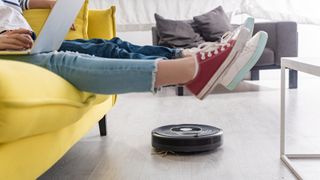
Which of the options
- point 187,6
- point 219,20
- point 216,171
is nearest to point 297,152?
point 216,171

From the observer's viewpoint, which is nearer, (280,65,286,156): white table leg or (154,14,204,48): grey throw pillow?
(280,65,286,156): white table leg

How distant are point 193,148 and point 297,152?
406 mm

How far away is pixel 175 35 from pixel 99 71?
2.68m

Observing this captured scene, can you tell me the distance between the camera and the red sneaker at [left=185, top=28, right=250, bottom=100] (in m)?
1.18

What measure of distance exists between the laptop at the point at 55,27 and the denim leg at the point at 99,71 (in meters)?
0.03

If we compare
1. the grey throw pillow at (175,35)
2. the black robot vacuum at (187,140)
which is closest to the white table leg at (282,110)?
the black robot vacuum at (187,140)

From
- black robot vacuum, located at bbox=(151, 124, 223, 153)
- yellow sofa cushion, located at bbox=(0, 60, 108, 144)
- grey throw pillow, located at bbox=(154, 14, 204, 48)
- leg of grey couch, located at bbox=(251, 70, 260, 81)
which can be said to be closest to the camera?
yellow sofa cushion, located at bbox=(0, 60, 108, 144)

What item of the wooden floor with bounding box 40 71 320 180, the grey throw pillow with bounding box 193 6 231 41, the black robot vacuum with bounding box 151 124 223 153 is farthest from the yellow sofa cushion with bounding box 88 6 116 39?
the grey throw pillow with bounding box 193 6 231 41

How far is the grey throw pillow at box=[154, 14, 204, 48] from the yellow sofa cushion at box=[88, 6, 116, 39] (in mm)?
1547

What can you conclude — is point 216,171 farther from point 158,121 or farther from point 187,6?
point 187,6

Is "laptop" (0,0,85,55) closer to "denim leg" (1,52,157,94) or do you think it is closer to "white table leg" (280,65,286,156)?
"denim leg" (1,52,157,94)

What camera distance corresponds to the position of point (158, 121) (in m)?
2.45

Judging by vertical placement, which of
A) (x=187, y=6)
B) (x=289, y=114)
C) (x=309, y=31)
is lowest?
(x=289, y=114)

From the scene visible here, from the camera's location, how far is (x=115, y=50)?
1.38m
